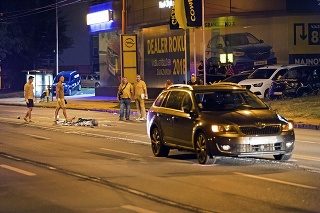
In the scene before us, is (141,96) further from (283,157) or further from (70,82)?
(70,82)

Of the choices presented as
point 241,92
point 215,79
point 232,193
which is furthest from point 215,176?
point 215,79

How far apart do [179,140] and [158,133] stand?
1081mm

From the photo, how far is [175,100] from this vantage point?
15805mm

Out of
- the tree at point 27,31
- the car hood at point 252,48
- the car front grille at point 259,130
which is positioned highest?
the tree at point 27,31

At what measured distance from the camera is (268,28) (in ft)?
137

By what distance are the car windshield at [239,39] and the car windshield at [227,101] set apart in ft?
89.6

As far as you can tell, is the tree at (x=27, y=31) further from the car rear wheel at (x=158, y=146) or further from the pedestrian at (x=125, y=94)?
the car rear wheel at (x=158, y=146)

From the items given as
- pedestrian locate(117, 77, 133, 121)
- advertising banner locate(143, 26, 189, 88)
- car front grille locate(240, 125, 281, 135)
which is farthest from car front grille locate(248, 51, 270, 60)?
car front grille locate(240, 125, 281, 135)

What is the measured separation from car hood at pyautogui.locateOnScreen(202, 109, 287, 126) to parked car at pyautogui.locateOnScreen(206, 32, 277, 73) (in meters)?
28.0

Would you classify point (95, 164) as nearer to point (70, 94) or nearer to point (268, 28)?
point (268, 28)

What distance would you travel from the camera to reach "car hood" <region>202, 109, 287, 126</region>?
1375 centimetres

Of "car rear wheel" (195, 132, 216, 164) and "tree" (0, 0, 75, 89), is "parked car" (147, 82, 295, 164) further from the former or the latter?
"tree" (0, 0, 75, 89)

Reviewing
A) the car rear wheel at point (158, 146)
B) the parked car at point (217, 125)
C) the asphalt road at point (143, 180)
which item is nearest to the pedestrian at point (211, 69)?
the asphalt road at point (143, 180)

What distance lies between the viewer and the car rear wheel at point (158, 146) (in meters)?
15.9
